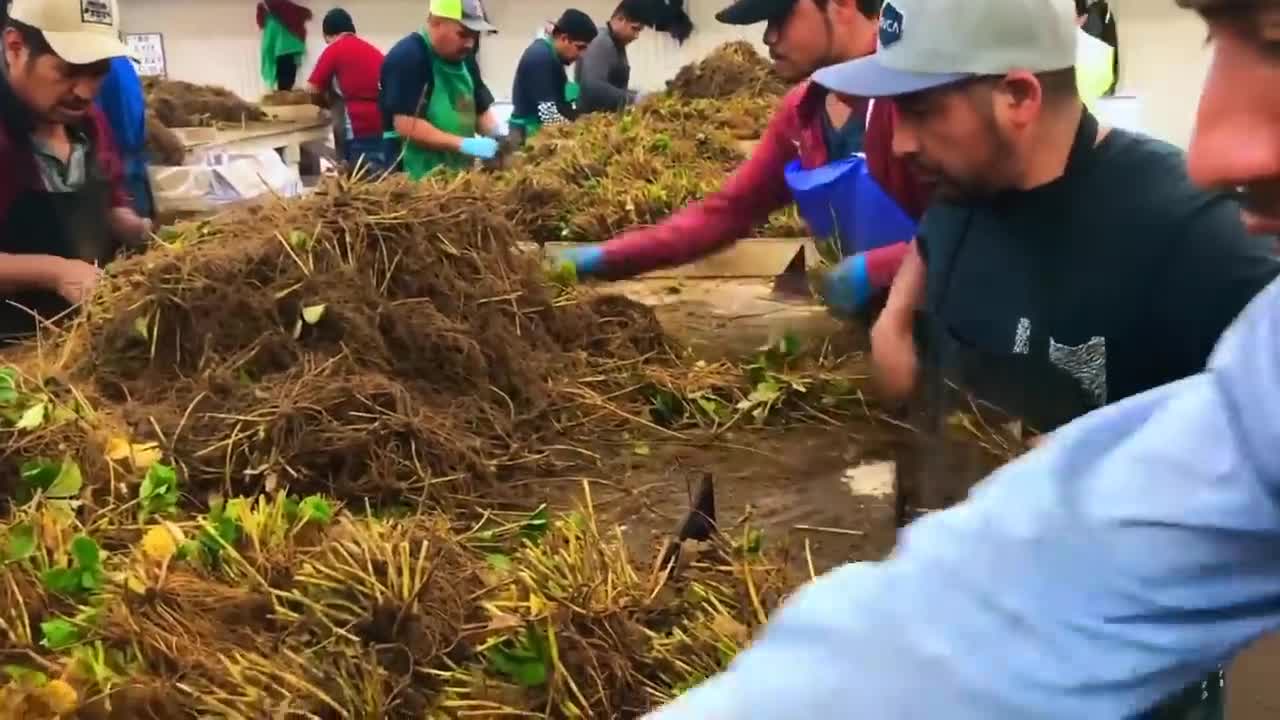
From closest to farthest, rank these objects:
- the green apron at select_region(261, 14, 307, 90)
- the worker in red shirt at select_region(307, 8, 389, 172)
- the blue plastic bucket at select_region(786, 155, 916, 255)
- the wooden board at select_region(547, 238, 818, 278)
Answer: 1. the blue plastic bucket at select_region(786, 155, 916, 255)
2. the wooden board at select_region(547, 238, 818, 278)
3. the worker in red shirt at select_region(307, 8, 389, 172)
4. the green apron at select_region(261, 14, 307, 90)

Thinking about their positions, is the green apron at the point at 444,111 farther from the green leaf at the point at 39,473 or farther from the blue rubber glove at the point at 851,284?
the green leaf at the point at 39,473

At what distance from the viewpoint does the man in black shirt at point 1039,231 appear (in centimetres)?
140

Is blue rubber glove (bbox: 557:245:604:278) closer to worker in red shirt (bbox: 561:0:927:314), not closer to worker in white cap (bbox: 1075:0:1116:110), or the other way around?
worker in red shirt (bbox: 561:0:927:314)

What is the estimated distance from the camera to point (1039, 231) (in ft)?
5.16

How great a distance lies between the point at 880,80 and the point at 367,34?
486 inches

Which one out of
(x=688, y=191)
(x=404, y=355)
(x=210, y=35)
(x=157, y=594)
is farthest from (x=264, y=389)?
(x=210, y=35)

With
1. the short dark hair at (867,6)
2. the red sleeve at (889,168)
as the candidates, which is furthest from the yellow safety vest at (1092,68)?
the short dark hair at (867,6)

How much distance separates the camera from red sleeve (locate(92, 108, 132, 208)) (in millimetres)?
2963

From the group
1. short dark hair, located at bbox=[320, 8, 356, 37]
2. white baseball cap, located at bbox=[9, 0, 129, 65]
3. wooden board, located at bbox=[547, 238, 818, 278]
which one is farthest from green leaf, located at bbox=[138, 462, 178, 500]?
short dark hair, located at bbox=[320, 8, 356, 37]

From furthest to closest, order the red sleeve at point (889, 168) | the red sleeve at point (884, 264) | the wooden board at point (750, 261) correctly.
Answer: the wooden board at point (750, 261), the red sleeve at point (884, 264), the red sleeve at point (889, 168)

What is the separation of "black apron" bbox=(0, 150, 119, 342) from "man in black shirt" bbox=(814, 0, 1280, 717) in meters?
1.82

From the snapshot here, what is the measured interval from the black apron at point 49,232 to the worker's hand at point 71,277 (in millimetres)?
49

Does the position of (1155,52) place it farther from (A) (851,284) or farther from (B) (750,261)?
(A) (851,284)

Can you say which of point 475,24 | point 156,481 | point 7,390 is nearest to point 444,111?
point 475,24
